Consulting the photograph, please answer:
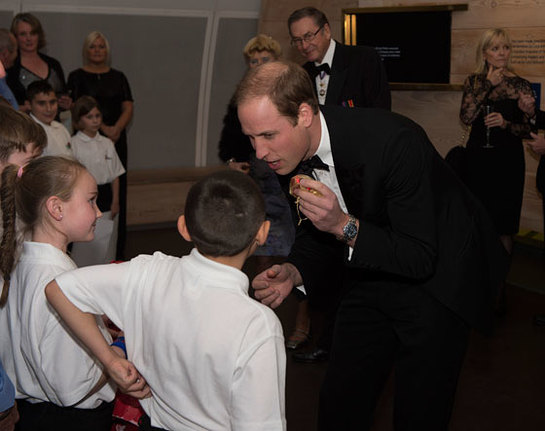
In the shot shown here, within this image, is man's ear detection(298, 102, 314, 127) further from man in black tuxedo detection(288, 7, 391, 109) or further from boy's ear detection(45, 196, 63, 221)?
man in black tuxedo detection(288, 7, 391, 109)

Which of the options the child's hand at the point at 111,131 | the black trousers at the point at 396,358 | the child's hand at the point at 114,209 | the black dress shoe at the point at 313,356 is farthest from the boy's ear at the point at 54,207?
the child's hand at the point at 111,131

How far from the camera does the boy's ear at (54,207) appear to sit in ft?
7.30

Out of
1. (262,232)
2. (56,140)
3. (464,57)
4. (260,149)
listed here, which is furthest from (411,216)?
(464,57)

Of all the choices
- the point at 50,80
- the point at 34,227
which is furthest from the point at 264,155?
the point at 50,80

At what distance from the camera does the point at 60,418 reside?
2.21 meters

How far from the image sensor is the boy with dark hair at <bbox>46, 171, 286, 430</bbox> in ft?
5.31

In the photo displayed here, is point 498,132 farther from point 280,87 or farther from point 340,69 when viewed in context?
point 280,87

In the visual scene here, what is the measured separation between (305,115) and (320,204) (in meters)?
0.33

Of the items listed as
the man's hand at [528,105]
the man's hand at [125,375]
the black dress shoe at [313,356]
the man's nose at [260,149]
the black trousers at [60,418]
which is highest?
the man's hand at [528,105]

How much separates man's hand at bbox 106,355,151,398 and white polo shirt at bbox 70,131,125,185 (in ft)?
11.2

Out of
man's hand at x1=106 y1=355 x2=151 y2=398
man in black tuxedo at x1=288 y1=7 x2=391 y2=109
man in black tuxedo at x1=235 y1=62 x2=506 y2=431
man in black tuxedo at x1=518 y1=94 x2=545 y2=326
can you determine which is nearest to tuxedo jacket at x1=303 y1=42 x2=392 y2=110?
man in black tuxedo at x1=288 y1=7 x2=391 y2=109

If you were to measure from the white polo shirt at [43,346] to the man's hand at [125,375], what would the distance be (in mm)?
374

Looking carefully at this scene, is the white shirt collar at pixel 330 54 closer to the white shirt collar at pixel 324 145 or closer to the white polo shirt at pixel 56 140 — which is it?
the white polo shirt at pixel 56 140

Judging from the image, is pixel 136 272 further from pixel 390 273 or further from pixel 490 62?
pixel 490 62
